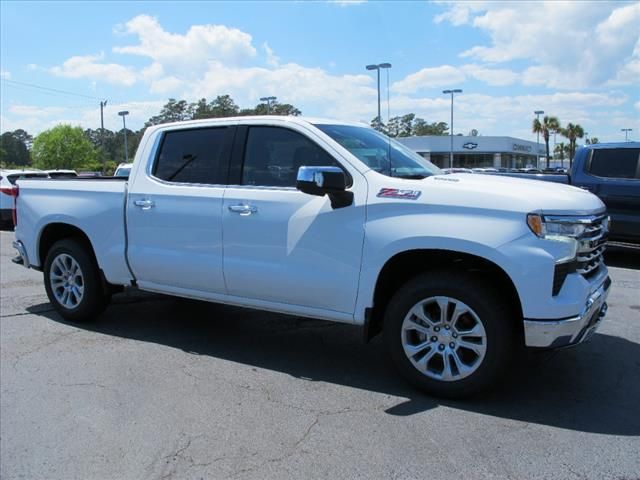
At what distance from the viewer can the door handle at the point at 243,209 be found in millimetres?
4590

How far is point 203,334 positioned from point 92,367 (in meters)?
1.16

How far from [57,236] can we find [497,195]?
4669 millimetres

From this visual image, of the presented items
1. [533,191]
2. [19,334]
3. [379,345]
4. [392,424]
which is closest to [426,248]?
[533,191]

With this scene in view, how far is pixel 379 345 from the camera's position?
5242 mm

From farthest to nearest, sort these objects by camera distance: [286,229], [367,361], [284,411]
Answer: [367,361] < [286,229] < [284,411]

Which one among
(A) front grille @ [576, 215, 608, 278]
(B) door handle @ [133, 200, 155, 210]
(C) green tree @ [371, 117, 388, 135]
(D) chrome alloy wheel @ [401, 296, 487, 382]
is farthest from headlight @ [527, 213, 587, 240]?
(B) door handle @ [133, 200, 155, 210]

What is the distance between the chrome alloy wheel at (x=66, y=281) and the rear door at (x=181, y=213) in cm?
88

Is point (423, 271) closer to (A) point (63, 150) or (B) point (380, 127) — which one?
(B) point (380, 127)

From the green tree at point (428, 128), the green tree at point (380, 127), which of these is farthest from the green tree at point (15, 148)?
the green tree at point (380, 127)

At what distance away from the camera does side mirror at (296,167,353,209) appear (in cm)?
402

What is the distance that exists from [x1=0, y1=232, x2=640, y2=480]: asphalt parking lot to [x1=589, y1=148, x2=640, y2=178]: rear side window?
4435mm

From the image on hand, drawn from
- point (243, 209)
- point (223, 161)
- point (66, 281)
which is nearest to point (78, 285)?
point (66, 281)

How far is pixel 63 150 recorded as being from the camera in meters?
86.5

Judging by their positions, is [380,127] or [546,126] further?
[546,126]
